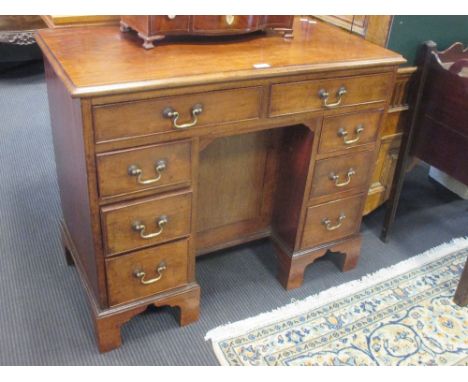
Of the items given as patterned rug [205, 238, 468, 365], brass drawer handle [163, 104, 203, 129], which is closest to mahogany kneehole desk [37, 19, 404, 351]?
brass drawer handle [163, 104, 203, 129]

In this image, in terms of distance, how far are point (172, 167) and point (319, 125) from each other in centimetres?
48

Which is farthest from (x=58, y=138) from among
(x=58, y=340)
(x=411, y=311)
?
(x=411, y=311)

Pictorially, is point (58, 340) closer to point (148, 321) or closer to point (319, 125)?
point (148, 321)

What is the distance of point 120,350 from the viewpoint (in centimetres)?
149

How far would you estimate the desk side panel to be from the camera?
120 centimetres

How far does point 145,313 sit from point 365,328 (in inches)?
29.1

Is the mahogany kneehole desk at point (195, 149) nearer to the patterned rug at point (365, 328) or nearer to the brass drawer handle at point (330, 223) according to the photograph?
the brass drawer handle at point (330, 223)

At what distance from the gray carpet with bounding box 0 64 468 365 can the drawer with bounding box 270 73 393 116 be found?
0.71m

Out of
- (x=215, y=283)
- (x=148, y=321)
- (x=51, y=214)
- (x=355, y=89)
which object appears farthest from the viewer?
(x=51, y=214)

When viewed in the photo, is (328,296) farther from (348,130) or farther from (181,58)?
(181,58)

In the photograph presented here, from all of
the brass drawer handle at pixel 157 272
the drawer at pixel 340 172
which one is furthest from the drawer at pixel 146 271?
the drawer at pixel 340 172

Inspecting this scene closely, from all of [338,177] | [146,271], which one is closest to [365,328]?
[338,177]

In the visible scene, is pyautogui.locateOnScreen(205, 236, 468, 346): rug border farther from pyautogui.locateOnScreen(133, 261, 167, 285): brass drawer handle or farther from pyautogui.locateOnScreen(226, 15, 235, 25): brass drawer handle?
pyautogui.locateOnScreen(226, 15, 235, 25): brass drawer handle

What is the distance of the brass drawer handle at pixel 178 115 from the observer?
1178mm
